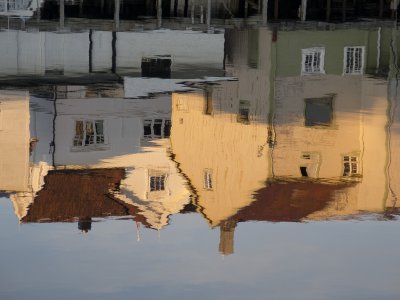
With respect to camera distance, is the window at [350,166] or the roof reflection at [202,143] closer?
the roof reflection at [202,143]

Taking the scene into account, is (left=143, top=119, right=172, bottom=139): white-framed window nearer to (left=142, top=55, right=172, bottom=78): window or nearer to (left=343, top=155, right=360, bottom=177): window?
(left=343, top=155, right=360, bottom=177): window

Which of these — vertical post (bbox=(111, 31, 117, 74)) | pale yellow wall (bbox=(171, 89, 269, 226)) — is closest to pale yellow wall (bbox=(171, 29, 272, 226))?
pale yellow wall (bbox=(171, 89, 269, 226))

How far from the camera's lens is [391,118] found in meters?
22.9

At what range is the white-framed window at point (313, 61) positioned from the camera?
3108 centimetres

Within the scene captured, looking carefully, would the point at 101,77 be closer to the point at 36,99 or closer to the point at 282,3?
the point at 36,99

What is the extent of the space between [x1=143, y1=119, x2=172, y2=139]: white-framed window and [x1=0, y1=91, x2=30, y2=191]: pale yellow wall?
209 cm

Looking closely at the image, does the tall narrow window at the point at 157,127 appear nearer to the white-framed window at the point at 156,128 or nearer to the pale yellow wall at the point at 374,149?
the white-framed window at the point at 156,128

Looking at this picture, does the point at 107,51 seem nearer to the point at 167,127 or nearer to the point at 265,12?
the point at 265,12

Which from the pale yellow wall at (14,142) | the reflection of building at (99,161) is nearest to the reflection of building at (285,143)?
the reflection of building at (99,161)

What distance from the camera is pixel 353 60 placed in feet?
106

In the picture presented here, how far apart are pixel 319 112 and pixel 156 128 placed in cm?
379

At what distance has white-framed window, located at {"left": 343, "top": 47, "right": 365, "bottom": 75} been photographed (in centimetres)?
3045

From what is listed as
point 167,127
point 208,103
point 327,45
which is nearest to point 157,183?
point 167,127

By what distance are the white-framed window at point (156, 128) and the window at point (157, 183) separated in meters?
2.63
